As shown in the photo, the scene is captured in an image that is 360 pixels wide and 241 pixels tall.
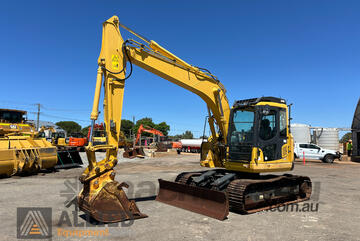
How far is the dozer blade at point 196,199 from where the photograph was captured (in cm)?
617

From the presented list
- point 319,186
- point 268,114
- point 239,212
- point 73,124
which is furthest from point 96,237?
point 73,124

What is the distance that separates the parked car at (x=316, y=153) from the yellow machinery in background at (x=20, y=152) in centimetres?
1968

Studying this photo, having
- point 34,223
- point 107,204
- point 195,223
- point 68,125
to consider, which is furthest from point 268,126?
point 68,125

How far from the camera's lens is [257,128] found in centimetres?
724

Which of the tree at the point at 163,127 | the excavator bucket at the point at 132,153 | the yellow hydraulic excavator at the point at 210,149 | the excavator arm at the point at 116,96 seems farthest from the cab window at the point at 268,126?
the tree at the point at 163,127

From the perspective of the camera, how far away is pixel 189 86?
7.58 meters

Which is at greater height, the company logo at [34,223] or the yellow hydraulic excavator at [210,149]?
the yellow hydraulic excavator at [210,149]

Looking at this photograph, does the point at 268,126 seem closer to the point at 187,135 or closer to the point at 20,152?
the point at 20,152

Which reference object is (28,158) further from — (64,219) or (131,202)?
(131,202)

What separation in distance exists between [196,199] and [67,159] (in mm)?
12419

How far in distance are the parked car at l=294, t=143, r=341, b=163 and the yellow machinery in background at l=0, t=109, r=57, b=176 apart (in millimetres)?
19677

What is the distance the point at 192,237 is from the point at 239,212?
2.17m

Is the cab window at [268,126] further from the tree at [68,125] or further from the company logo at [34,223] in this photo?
the tree at [68,125]

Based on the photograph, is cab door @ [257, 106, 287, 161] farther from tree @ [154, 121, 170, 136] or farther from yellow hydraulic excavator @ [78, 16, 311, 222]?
tree @ [154, 121, 170, 136]
